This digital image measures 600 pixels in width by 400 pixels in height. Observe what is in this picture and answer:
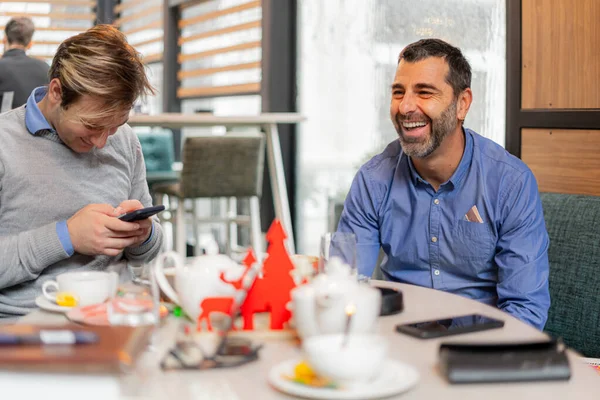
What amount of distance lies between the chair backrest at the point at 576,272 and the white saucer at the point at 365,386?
122 centimetres

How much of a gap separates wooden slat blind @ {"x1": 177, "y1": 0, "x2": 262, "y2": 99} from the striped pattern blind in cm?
215

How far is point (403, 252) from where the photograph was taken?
6.65ft

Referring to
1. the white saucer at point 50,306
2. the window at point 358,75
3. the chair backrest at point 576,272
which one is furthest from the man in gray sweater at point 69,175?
the window at point 358,75

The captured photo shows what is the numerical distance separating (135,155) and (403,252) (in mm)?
711

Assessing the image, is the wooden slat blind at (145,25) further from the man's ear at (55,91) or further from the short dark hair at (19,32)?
the man's ear at (55,91)

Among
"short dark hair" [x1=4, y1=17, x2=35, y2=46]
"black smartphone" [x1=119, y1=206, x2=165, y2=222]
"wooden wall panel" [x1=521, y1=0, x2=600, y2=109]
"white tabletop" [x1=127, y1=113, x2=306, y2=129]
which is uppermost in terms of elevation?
"short dark hair" [x1=4, y1=17, x2=35, y2=46]

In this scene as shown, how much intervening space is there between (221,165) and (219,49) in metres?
1.95

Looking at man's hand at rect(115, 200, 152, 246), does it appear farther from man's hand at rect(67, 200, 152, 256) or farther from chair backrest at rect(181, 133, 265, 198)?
chair backrest at rect(181, 133, 265, 198)

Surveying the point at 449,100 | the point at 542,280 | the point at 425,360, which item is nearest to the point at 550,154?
the point at 449,100

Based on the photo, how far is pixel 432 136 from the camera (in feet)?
6.71

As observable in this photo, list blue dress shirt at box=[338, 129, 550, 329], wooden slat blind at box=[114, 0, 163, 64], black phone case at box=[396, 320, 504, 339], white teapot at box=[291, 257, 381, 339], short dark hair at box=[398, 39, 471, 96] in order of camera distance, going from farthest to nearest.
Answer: wooden slat blind at box=[114, 0, 163, 64] → short dark hair at box=[398, 39, 471, 96] → blue dress shirt at box=[338, 129, 550, 329] → black phone case at box=[396, 320, 504, 339] → white teapot at box=[291, 257, 381, 339]

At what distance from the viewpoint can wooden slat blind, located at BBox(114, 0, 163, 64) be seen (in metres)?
7.11

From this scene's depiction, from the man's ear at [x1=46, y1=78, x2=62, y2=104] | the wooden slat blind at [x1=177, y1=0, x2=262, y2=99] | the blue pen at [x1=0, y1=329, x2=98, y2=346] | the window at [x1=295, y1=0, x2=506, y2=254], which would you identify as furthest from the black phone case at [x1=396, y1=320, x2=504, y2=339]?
the wooden slat blind at [x1=177, y1=0, x2=262, y2=99]

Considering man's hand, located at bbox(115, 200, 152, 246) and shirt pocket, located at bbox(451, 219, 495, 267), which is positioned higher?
man's hand, located at bbox(115, 200, 152, 246)
